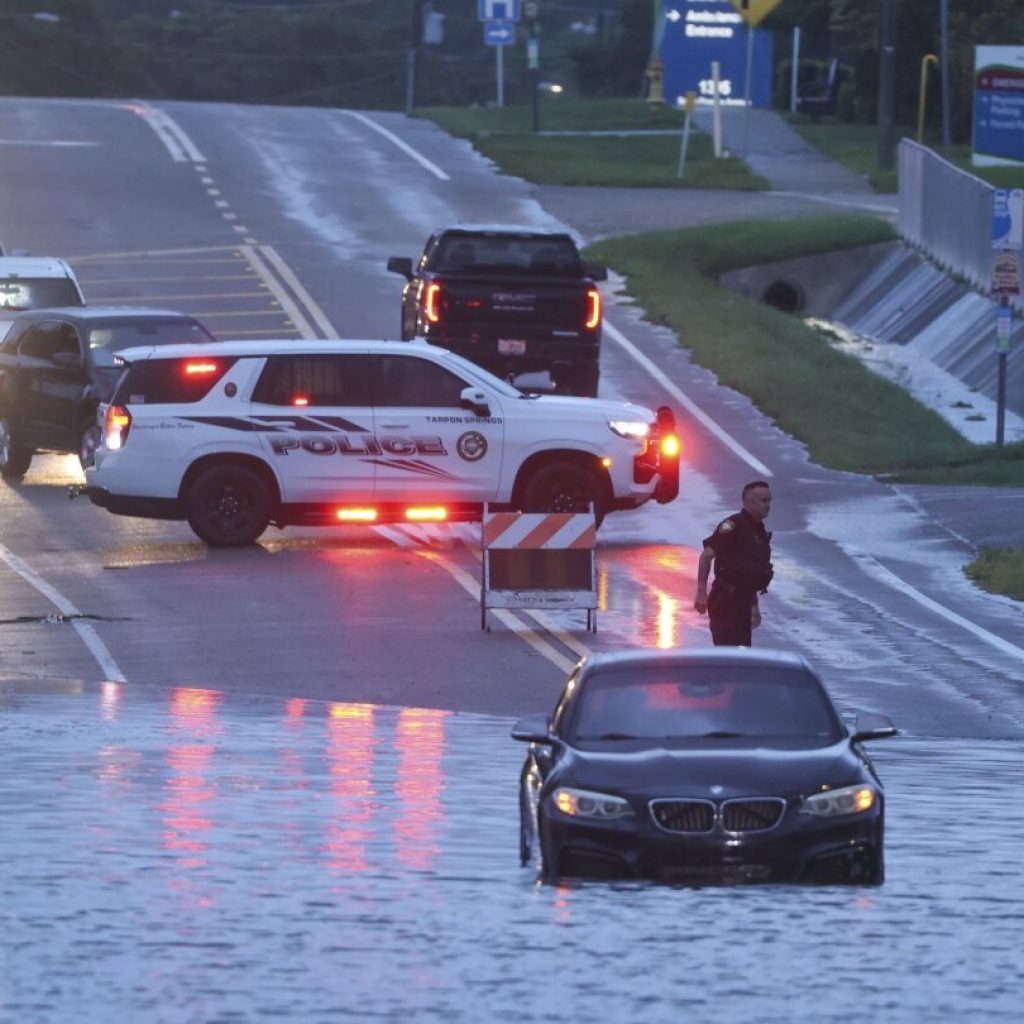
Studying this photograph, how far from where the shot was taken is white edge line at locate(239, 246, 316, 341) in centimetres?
3809

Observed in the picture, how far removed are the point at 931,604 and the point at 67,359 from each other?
10.8 m

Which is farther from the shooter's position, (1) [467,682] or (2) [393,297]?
(2) [393,297]

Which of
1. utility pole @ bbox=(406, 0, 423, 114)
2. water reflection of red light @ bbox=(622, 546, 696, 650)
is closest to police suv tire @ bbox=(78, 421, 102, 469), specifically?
water reflection of red light @ bbox=(622, 546, 696, 650)

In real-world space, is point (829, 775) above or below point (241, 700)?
above

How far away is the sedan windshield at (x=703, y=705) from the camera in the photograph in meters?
12.3

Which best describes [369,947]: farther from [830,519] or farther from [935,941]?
[830,519]

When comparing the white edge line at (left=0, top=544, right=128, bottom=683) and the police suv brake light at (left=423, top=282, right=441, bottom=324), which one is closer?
the white edge line at (left=0, top=544, right=128, bottom=683)

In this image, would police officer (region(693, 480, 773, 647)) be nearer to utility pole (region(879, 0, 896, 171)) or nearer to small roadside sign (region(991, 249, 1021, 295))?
small roadside sign (region(991, 249, 1021, 295))

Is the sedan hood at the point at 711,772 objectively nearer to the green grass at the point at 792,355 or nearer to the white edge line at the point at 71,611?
the white edge line at the point at 71,611

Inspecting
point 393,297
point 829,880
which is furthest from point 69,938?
point 393,297

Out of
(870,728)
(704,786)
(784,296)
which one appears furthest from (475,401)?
(784,296)

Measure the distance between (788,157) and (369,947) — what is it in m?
55.4

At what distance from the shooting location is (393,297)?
41938 millimetres

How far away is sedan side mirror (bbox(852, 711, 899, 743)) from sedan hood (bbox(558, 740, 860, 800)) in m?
0.22
